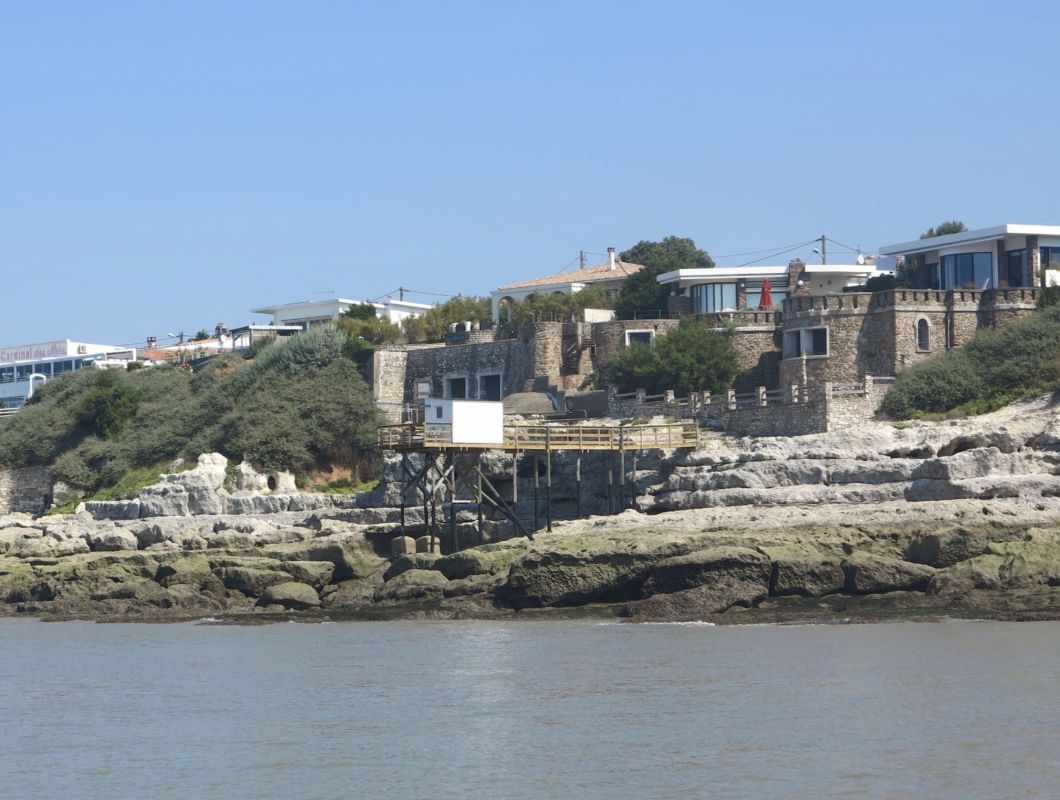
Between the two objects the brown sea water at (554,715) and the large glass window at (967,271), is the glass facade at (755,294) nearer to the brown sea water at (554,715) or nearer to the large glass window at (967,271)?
the large glass window at (967,271)

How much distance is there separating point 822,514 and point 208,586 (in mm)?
11493

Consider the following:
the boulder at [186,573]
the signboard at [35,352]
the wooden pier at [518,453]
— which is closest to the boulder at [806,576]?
the wooden pier at [518,453]

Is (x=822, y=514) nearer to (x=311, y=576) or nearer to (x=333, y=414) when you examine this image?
(x=311, y=576)

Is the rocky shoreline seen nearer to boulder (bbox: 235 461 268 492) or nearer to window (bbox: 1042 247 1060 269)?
boulder (bbox: 235 461 268 492)

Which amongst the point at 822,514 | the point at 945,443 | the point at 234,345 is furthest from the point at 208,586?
the point at 234,345

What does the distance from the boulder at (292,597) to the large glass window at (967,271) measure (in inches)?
870

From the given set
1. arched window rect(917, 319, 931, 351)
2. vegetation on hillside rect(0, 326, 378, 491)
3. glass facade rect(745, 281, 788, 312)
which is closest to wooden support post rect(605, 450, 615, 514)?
arched window rect(917, 319, 931, 351)

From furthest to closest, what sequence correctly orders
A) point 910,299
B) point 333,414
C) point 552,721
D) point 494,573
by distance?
1. point 333,414
2. point 910,299
3. point 494,573
4. point 552,721

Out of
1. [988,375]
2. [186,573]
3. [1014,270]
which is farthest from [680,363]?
[186,573]

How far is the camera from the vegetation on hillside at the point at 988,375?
3641cm

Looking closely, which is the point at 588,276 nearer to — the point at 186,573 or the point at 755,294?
the point at 755,294

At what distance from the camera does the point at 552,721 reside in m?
17.6

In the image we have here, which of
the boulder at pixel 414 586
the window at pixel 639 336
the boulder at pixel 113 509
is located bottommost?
the boulder at pixel 414 586

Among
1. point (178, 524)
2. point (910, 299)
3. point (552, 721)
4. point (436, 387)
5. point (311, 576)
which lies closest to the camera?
point (552, 721)
